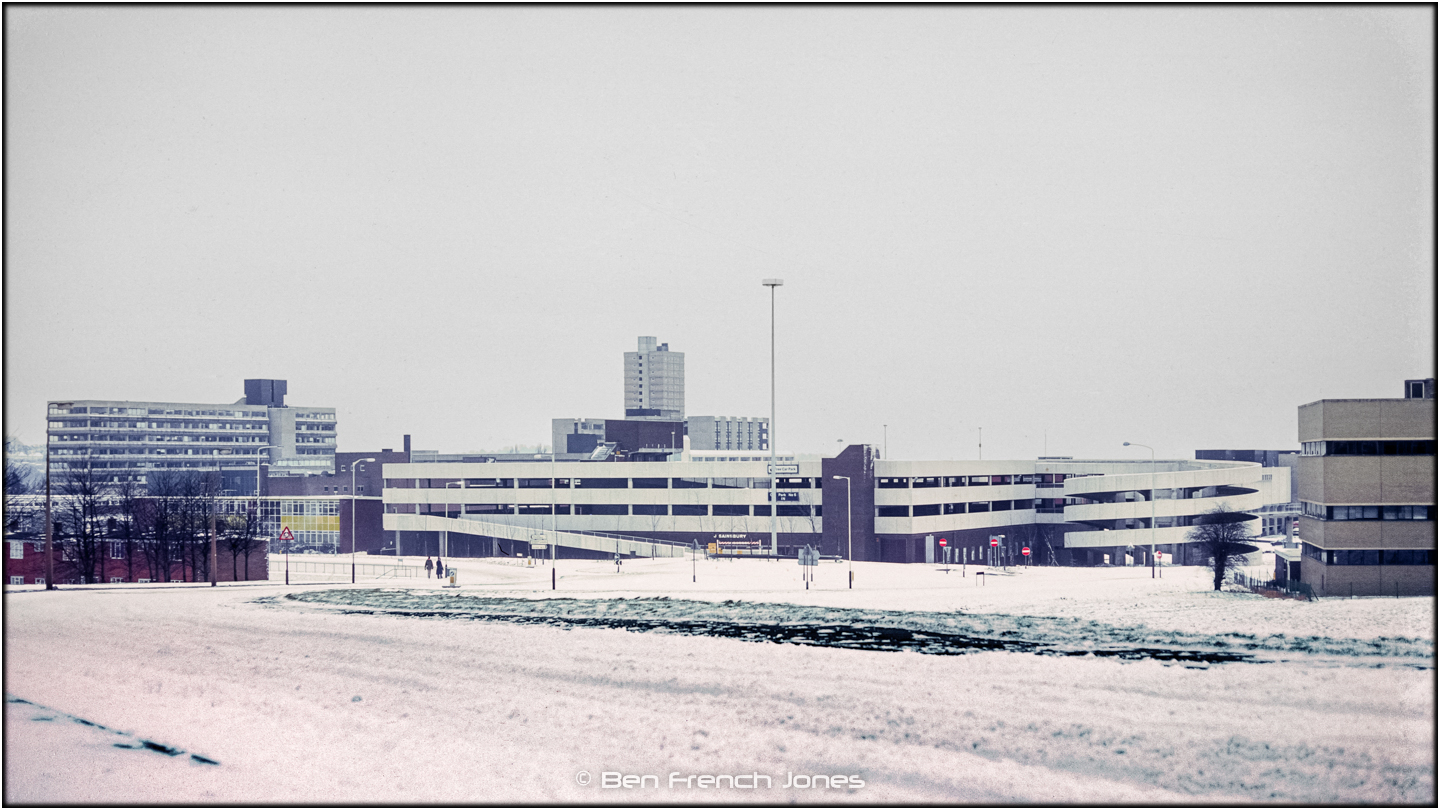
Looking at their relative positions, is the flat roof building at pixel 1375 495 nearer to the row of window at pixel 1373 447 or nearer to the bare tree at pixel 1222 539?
the row of window at pixel 1373 447

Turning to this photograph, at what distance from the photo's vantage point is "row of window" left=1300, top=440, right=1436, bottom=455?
30312mm

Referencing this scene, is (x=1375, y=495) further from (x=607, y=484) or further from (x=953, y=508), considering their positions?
(x=607, y=484)

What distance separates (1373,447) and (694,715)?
2566 cm

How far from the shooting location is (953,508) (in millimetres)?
84000

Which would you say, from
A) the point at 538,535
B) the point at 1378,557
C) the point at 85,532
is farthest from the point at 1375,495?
the point at 538,535

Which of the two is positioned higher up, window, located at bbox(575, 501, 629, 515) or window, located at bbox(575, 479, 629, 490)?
window, located at bbox(575, 479, 629, 490)

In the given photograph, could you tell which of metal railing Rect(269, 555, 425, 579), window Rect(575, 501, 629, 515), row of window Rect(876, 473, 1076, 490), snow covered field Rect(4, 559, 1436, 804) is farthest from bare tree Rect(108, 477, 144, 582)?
row of window Rect(876, 473, 1076, 490)

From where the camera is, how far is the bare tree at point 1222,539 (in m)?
44.1

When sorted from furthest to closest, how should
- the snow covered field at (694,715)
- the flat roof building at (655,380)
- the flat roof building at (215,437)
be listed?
the flat roof building at (655,380)
the flat roof building at (215,437)
the snow covered field at (694,715)

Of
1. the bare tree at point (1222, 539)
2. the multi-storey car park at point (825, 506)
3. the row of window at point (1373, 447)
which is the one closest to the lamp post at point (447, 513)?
the multi-storey car park at point (825, 506)

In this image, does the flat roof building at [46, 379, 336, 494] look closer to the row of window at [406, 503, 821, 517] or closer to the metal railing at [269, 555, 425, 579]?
the metal railing at [269, 555, 425, 579]

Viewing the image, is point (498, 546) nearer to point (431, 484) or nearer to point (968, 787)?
point (431, 484)

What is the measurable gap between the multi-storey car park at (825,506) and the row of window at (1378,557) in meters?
46.0

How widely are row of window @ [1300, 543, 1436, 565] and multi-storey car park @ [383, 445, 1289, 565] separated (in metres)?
46.0
